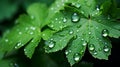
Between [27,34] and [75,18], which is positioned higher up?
[75,18]

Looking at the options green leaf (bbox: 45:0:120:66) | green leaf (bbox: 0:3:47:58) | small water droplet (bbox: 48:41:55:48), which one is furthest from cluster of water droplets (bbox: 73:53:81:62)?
green leaf (bbox: 0:3:47:58)

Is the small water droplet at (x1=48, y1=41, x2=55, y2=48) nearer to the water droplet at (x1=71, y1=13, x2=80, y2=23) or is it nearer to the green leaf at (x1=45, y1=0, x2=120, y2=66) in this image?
the green leaf at (x1=45, y1=0, x2=120, y2=66)

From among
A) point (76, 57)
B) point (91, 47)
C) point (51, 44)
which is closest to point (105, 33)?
point (91, 47)

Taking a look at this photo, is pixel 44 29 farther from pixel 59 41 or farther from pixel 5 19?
pixel 5 19

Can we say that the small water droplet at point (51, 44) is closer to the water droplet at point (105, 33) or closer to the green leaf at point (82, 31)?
the green leaf at point (82, 31)

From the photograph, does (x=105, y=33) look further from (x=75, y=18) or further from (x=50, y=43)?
(x=50, y=43)

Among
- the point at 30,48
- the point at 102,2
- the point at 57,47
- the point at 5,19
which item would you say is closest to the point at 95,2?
the point at 102,2
